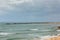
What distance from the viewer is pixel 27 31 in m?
0.90

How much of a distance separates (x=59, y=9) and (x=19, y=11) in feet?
1.27

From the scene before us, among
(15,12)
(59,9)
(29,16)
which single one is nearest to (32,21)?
(29,16)

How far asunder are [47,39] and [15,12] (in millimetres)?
394

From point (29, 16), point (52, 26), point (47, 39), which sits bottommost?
point (47, 39)

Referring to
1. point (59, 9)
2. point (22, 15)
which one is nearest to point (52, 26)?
point (59, 9)

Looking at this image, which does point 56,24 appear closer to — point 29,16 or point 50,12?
point 50,12

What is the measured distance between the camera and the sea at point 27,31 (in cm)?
89

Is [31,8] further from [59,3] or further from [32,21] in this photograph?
[59,3]

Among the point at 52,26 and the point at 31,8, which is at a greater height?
the point at 31,8

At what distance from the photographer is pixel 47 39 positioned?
876mm

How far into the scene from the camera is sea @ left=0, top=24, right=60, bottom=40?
0.89 meters

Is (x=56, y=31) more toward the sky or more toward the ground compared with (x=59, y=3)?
more toward the ground

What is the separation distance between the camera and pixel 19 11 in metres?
0.92

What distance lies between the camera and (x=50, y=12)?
928mm
